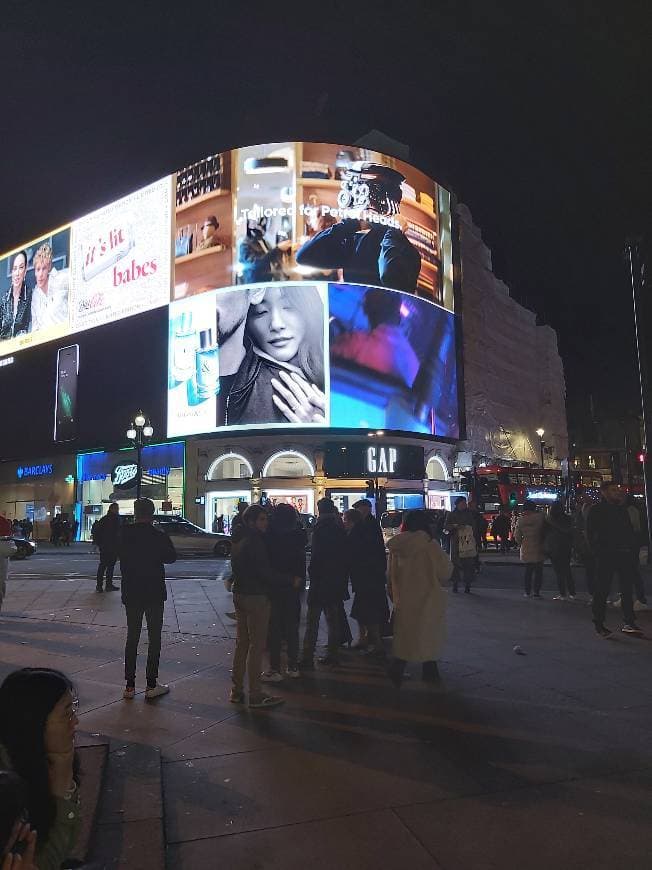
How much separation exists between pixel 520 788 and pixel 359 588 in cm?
374

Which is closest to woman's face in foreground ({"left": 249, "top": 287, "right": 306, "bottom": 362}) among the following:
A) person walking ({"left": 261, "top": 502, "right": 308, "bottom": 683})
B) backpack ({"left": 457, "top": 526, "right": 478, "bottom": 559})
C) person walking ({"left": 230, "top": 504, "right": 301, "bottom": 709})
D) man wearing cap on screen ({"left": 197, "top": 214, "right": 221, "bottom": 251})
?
man wearing cap on screen ({"left": 197, "top": 214, "right": 221, "bottom": 251})

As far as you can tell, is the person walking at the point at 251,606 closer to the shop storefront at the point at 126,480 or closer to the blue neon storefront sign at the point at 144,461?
the shop storefront at the point at 126,480

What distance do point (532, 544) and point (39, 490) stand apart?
158ft

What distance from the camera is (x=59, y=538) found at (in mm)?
39062

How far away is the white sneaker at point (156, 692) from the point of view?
19.2 ft

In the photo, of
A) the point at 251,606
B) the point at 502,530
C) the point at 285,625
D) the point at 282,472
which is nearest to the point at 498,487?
the point at 502,530

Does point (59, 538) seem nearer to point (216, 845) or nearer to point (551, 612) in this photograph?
point (551, 612)

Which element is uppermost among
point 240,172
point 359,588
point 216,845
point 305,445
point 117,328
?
point 240,172

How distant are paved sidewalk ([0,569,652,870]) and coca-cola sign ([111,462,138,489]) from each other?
3628cm

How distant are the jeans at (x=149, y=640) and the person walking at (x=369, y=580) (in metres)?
2.33

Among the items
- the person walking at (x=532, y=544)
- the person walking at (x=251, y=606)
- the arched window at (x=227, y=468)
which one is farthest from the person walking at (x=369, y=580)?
the arched window at (x=227, y=468)

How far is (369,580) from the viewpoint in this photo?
7.53 metres

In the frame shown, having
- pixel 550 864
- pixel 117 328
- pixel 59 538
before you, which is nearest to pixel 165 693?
pixel 550 864

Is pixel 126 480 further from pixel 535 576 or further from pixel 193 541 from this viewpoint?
pixel 535 576
